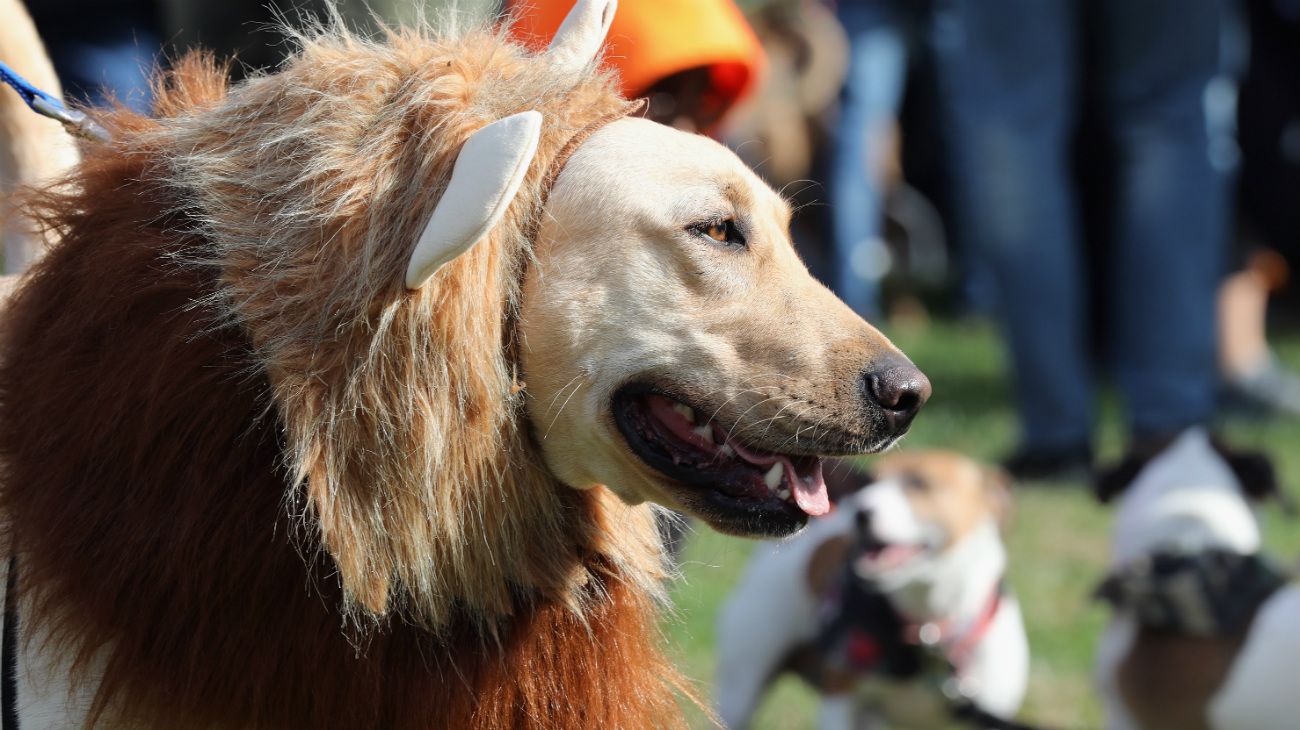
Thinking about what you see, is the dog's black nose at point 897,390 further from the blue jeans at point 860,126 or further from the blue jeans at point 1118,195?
the blue jeans at point 860,126

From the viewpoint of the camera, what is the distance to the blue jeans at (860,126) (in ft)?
26.7

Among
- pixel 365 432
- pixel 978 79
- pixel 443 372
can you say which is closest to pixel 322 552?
pixel 365 432

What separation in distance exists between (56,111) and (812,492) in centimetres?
131

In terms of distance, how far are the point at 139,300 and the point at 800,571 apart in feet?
8.79

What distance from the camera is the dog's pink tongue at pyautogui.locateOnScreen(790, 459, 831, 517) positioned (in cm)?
196

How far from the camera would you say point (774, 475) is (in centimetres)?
195

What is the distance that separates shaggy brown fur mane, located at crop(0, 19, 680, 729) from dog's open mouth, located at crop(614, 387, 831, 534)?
0.60 feet

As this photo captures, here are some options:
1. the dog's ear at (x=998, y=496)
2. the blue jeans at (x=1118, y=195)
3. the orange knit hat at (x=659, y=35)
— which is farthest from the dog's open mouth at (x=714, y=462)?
the blue jeans at (x=1118, y=195)

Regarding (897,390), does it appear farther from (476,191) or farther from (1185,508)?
(1185,508)

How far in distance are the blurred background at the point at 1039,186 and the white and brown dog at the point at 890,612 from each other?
0.27 metres

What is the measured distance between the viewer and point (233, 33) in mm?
3002

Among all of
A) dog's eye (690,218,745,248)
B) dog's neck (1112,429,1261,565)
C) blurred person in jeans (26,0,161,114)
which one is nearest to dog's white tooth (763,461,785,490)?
dog's eye (690,218,745,248)

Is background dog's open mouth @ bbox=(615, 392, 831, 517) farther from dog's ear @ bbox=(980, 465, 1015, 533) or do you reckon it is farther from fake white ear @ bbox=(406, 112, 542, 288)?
dog's ear @ bbox=(980, 465, 1015, 533)

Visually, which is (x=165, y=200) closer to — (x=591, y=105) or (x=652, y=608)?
(x=591, y=105)
